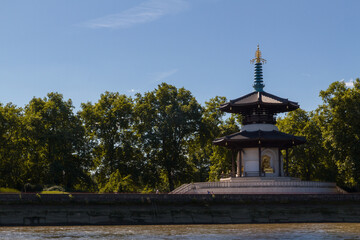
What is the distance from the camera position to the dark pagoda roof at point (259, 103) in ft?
184

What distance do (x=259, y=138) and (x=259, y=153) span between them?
2.40m

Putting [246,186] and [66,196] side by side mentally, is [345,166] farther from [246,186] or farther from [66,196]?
[66,196]

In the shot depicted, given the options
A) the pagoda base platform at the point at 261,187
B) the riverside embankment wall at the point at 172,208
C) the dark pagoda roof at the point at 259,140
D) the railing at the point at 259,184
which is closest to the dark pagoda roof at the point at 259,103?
the dark pagoda roof at the point at 259,140

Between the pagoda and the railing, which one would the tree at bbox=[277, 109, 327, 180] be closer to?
the pagoda

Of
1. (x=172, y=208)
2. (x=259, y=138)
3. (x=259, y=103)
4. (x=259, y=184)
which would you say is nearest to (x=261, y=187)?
(x=259, y=184)

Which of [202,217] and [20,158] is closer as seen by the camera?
[202,217]

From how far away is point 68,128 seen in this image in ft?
239

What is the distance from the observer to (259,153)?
54188mm

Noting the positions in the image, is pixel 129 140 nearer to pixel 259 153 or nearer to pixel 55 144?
pixel 55 144

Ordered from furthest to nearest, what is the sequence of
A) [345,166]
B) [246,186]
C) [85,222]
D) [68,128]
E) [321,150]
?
[68,128]
[321,150]
[345,166]
[246,186]
[85,222]

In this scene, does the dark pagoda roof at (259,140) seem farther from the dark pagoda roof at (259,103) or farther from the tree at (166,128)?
the tree at (166,128)

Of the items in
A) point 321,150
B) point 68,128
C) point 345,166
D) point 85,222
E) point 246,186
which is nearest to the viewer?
point 85,222

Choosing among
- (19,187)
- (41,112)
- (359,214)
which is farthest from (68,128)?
(359,214)

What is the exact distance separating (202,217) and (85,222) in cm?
1020
